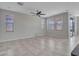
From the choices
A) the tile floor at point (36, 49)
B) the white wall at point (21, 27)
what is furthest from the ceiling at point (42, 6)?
the tile floor at point (36, 49)

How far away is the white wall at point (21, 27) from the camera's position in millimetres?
8828

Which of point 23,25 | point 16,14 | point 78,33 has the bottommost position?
point 78,33

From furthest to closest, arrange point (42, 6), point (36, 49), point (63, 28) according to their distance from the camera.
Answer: point (63, 28)
point (42, 6)
point (36, 49)

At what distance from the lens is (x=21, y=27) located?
10641 mm

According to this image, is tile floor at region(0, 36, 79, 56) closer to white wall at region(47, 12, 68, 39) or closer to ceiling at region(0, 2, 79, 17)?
ceiling at region(0, 2, 79, 17)

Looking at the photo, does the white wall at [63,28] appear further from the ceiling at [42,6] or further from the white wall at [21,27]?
the ceiling at [42,6]

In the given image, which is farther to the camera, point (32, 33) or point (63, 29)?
point (32, 33)

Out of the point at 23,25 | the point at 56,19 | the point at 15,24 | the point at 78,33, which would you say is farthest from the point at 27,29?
the point at 78,33

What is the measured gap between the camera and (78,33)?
15.2 m

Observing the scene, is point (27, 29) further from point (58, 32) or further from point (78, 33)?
point (78, 33)

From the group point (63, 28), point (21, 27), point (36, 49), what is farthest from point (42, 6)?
point (63, 28)

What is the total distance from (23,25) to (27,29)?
80 cm

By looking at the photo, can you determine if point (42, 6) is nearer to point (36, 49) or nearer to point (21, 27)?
point (36, 49)

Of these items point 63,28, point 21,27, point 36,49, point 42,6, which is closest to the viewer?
point 36,49
